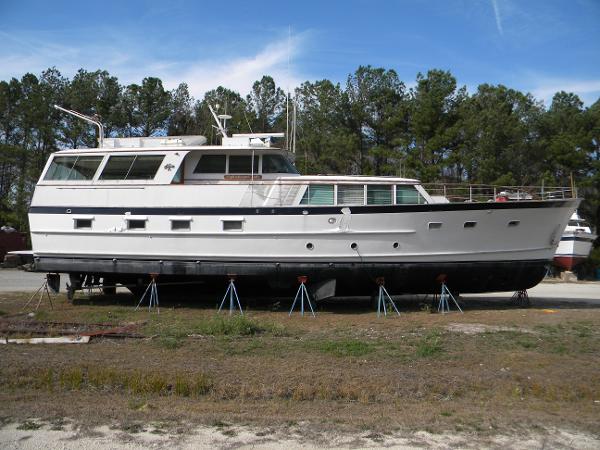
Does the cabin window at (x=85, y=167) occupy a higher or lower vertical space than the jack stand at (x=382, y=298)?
higher

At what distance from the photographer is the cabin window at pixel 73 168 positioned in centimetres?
1376

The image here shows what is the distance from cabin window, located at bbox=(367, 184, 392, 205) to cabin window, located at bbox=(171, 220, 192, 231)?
177 inches

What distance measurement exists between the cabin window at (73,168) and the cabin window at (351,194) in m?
6.35

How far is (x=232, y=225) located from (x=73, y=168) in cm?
469

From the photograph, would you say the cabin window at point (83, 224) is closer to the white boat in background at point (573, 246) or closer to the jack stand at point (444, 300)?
the jack stand at point (444, 300)

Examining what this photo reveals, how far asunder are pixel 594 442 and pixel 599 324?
22.2 ft

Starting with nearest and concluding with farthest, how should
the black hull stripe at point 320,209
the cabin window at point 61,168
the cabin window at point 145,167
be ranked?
1. the black hull stripe at point 320,209
2. the cabin window at point 145,167
3. the cabin window at point 61,168

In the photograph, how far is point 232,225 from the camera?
1281 centimetres

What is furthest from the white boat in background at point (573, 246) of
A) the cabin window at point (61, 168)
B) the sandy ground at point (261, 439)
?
the sandy ground at point (261, 439)

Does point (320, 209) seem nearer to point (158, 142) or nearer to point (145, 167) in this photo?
point (145, 167)

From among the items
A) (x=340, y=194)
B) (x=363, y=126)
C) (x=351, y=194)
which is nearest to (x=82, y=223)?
(x=340, y=194)

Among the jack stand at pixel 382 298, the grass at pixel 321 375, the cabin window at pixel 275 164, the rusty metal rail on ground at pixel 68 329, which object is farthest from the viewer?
the cabin window at pixel 275 164

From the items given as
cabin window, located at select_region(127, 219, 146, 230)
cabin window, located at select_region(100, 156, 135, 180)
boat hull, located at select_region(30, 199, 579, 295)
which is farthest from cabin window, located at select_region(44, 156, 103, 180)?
cabin window, located at select_region(127, 219, 146, 230)

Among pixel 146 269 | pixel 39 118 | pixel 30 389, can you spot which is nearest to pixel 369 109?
pixel 39 118
